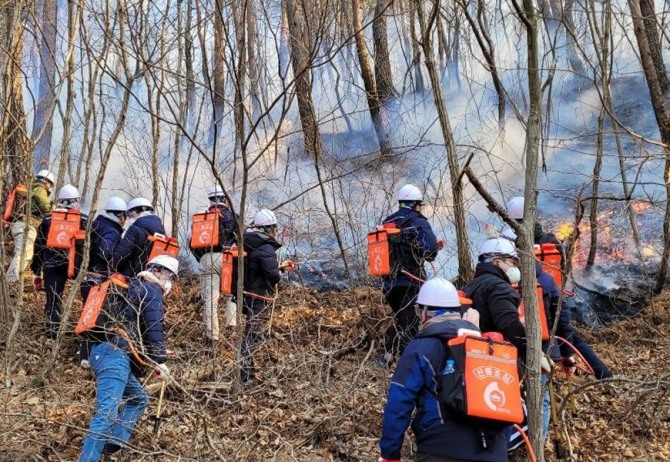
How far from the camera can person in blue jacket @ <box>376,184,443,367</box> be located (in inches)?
298

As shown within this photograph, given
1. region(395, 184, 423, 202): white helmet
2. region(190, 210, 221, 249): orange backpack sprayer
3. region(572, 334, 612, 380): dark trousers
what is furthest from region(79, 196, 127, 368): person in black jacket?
region(572, 334, 612, 380): dark trousers

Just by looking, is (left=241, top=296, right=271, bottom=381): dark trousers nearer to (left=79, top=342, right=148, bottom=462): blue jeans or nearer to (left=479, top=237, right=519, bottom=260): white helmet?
(left=79, top=342, right=148, bottom=462): blue jeans

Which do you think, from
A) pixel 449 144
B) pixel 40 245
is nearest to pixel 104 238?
pixel 40 245

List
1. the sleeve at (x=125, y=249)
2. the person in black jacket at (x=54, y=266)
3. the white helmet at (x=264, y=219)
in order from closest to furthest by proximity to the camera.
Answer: the sleeve at (x=125, y=249) → the white helmet at (x=264, y=219) → the person in black jacket at (x=54, y=266)

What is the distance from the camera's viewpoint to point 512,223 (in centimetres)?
411

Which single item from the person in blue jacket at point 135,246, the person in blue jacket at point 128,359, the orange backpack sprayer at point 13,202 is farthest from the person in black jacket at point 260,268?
the orange backpack sprayer at point 13,202

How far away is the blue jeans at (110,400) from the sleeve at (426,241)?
11.7 feet

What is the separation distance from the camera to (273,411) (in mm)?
6035

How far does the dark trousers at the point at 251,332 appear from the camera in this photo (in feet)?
22.4

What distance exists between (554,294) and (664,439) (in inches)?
73.5

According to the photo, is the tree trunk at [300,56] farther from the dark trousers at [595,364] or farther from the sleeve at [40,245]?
the dark trousers at [595,364]

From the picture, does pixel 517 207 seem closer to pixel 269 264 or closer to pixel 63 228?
pixel 269 264

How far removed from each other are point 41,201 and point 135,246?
3.08m

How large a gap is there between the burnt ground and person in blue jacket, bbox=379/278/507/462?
5.10 ft
